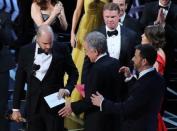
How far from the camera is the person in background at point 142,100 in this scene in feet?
15.6

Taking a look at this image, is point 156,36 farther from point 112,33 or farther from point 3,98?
point 3,98

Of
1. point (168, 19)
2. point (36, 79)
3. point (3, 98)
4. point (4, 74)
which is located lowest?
point (3, 98)

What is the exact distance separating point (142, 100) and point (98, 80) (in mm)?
522

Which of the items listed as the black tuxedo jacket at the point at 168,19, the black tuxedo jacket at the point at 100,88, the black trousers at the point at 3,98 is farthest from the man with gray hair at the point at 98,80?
the black tuxedo jacket at the point at 168,19

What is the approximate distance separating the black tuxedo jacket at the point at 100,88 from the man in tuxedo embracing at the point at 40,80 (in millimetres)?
266

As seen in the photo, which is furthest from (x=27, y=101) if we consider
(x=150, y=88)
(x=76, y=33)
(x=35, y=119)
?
(x=76, y=33)

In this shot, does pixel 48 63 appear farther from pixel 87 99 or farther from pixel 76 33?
pixel 76 33

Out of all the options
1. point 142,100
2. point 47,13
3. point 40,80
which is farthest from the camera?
point 47,13

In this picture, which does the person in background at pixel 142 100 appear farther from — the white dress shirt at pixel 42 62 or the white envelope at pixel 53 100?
the white dress shirt at pixel 42 62

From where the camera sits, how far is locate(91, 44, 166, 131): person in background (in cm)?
475

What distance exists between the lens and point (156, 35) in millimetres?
5609

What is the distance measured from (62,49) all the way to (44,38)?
0.29m

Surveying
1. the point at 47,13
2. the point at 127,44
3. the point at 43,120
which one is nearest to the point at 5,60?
the point at 47,13

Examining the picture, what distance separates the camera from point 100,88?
16.9 feet
